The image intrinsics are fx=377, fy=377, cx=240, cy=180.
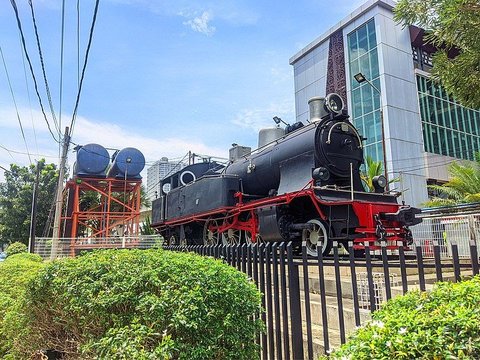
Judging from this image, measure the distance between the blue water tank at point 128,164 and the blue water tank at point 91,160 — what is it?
26.7 inches

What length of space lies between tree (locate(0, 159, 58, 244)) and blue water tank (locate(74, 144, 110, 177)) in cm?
931

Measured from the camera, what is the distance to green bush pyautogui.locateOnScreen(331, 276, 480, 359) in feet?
4.82

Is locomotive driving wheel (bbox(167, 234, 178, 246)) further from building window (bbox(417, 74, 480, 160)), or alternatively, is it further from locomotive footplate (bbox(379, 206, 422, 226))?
building window (bbox(417, 74, 480, 160))

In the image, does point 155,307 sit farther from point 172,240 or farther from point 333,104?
point 172,240

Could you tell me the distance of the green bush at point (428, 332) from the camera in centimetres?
147

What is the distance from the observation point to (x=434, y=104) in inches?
1153

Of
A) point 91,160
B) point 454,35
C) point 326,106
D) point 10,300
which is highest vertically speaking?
point 91,160

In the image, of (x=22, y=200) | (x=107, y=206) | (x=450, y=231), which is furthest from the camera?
(x=22, y=200)

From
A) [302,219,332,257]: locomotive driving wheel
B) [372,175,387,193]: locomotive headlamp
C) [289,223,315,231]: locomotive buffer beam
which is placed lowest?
[302,219,332,257]: locomotive driving wheel

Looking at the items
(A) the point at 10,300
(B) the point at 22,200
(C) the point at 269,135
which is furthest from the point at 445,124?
(B) the point at 22,200

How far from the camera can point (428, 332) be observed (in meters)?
1.54

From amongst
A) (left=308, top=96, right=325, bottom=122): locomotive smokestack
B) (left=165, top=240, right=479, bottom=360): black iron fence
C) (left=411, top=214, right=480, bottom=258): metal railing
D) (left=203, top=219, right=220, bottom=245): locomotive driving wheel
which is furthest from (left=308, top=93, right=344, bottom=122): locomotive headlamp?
(left=165, top=240, right=479, bottom=360): black iron fence

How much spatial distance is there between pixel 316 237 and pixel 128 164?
19.5m

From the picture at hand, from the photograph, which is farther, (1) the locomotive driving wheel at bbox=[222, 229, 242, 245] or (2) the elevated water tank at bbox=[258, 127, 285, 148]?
(2) the elevated water tank at bbox=[258, 127, 285, 148]
